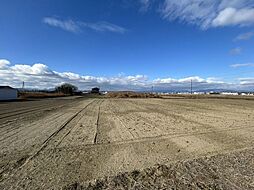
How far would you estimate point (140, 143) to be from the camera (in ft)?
27.5

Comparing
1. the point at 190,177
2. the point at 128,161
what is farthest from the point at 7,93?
the point at 190,177

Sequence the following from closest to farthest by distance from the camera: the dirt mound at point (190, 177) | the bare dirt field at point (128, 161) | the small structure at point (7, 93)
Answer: the dirt mound at point (190, 177), the bare dirt field at point (128, 161), the small structure at point (7, 93)

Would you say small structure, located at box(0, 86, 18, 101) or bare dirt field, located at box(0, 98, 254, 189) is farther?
small structure, located at box(0, 86, 18, 101)

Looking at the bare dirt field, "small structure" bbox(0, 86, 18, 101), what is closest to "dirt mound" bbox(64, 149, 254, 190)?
the bare dirt field

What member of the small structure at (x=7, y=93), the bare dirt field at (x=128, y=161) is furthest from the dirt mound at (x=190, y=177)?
the small structure at (x=7, y=93)

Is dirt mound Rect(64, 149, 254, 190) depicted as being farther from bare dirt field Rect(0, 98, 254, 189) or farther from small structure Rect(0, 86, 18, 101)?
small structure Rect(0, 86, 18, 101)

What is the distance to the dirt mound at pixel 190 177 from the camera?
4635mm

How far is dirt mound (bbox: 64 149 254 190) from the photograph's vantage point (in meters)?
4.63

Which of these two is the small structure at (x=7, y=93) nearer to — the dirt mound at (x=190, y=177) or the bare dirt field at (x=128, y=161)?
the bare dirt field at (x=128, y=161)

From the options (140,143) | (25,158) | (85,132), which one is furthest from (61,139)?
(140,143)

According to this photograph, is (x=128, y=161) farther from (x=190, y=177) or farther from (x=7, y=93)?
(x=7, y=93)

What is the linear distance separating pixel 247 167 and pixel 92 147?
4.62 m

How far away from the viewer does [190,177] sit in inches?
198

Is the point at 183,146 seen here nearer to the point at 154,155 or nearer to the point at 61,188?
the point at 154,155
